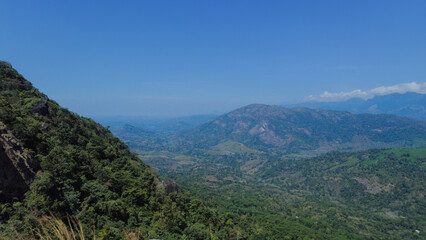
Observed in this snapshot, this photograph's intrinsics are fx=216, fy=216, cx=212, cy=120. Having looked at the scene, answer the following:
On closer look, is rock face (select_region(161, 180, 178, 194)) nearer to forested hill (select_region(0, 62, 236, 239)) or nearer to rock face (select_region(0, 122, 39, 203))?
forested hill (select_region(0, 62, 236, 239))

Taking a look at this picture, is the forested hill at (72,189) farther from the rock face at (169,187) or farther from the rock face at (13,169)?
the rock face at (169,187)

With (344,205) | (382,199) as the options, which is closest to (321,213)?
(344,205)

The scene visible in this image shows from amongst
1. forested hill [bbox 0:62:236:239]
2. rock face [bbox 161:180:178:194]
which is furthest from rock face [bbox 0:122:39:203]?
rock face [bbox 161:180:178:194]

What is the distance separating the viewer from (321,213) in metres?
90.6

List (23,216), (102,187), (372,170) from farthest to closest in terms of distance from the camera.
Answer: (372,170) → (102,187) → (23,216)

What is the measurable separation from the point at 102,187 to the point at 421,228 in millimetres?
119627

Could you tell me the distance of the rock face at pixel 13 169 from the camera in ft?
54.3

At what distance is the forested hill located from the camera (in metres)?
16.6

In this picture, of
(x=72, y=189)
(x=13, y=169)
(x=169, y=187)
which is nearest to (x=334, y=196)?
(x=169, y=187)

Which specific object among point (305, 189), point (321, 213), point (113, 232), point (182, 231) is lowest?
point (305, 189)

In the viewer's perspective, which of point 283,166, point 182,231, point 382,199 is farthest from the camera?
point 283,166

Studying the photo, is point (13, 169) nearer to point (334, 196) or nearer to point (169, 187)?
point (169, 187)

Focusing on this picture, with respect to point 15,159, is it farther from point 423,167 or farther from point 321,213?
point 423,167

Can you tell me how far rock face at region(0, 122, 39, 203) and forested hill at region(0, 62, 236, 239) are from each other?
78 mm
